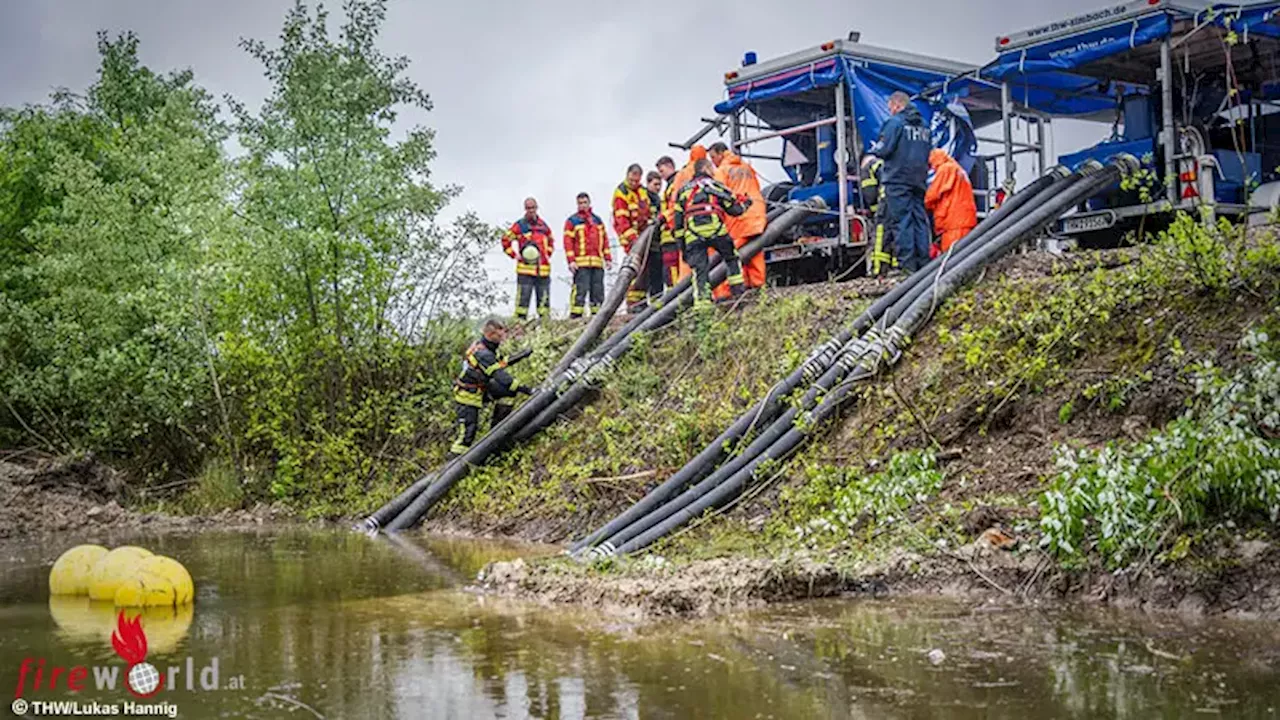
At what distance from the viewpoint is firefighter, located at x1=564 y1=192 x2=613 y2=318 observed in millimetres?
19344

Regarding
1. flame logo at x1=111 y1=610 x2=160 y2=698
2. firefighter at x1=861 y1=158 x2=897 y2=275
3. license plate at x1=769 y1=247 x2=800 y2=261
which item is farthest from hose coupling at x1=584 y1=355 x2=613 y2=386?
flame logo at x1=111 y1=610 x2=160 y2=698

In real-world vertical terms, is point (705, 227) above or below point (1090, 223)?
Answer: above

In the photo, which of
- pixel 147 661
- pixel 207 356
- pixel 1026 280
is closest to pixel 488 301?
pixel 207 356

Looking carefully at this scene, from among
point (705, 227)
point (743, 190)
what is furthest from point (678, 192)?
point (743, 190)

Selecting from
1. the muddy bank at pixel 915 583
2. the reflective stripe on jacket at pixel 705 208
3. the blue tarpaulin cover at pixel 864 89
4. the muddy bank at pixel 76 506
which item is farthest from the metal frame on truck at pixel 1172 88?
the muddy bank at pixel 76 506

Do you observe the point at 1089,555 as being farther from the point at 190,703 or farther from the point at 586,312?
the point at 586,312

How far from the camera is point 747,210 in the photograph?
52.9ft

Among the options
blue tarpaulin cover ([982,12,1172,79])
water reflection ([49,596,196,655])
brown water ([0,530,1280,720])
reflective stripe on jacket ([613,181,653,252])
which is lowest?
brown water ([0,530,1280,720])

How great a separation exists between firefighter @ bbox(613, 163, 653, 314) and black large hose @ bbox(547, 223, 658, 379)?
466 mm

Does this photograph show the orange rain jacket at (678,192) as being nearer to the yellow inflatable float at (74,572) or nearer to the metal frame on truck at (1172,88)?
the metal frame on truck at (1172,88)

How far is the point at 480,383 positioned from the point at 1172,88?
8.40m

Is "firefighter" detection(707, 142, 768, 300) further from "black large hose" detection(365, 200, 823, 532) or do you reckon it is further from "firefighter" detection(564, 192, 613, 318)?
"firefighter" detection(564, 192, 613, 318)

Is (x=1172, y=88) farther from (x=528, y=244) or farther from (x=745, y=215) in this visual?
(x=528, y=244)

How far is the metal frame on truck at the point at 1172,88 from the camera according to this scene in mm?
14203
